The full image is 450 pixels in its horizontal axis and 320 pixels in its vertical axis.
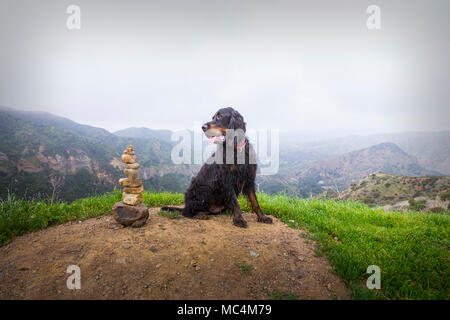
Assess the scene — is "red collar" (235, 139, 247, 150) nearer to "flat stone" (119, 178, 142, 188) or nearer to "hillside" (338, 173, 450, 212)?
"flat stone" (119, 178, 142, 188)

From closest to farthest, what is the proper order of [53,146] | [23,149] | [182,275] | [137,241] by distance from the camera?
[182,275] < [137,241] < [23,149] < [53,146]

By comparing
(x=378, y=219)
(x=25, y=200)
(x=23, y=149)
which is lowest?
(x=378, y=219)

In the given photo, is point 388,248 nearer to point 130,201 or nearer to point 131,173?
point 130,201

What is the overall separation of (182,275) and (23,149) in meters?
17.1

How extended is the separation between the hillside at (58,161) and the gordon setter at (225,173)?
3.06 m

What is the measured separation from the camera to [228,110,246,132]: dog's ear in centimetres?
358

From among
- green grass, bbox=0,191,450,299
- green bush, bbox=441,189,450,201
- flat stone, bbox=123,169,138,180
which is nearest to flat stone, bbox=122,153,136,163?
flat stone, bbox=123,169,138,180

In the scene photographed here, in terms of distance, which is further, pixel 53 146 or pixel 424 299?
pixel 53 146

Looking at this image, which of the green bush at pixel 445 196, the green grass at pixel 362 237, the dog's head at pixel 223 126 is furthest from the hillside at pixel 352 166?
the dog's head at pixel 223 126

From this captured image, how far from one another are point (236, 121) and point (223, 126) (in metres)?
0.31

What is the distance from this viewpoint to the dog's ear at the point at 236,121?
3.58m
